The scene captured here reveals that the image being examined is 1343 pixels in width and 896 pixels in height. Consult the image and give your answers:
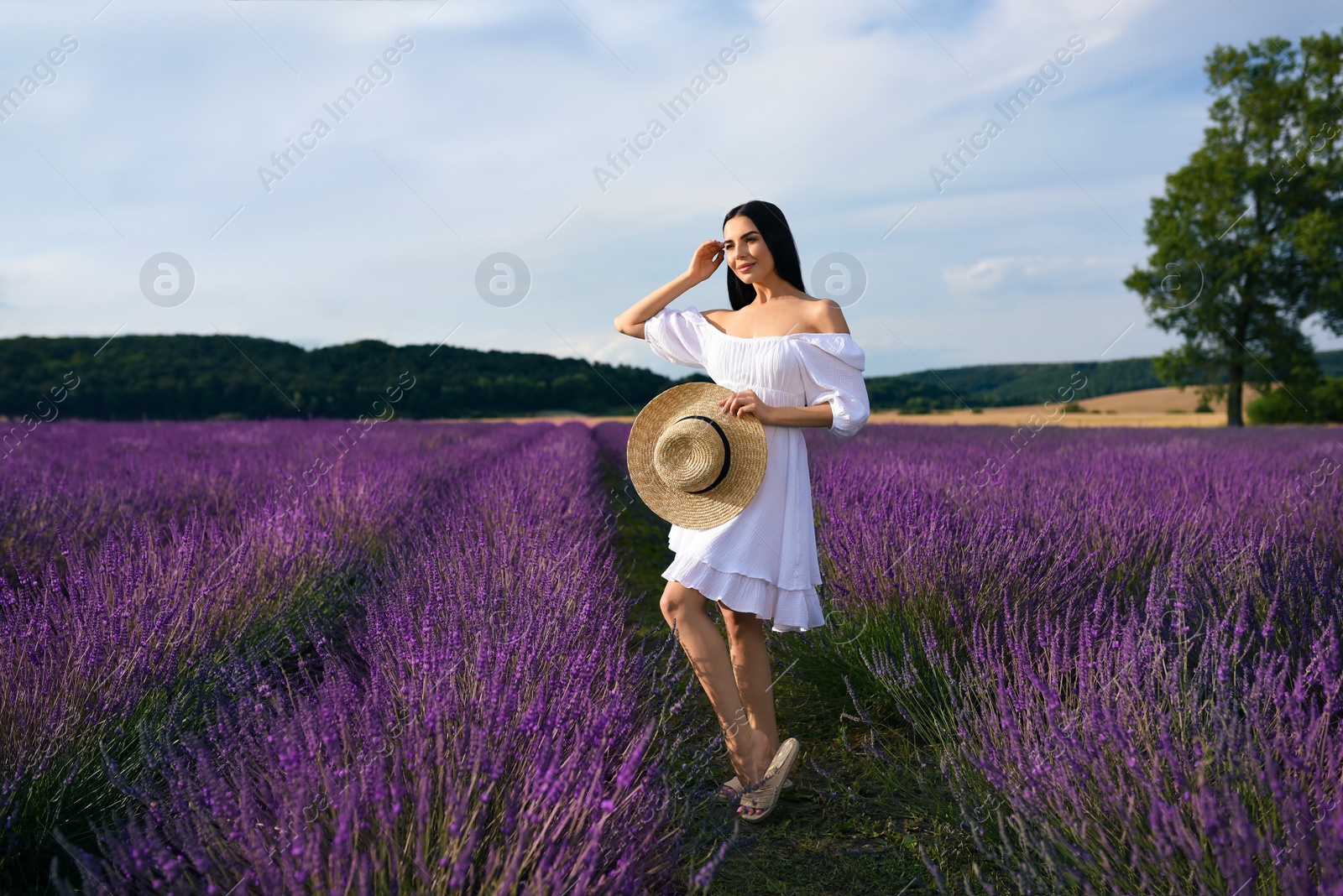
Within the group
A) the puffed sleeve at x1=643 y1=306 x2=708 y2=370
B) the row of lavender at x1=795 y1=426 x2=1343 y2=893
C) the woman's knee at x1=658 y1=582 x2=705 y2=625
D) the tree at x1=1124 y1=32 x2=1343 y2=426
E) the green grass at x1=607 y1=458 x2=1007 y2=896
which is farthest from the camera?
the tree at x1=1124 y1=32 x2=1343 y2=426

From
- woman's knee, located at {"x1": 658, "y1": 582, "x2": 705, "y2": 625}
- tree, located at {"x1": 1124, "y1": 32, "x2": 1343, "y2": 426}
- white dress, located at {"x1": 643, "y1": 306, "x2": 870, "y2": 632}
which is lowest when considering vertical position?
woman's knee, located at {"x1": 658, "y1": 582, "x2": 705, "y2": 625}

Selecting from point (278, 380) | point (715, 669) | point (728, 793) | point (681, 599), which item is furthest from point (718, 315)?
point (278, 380)

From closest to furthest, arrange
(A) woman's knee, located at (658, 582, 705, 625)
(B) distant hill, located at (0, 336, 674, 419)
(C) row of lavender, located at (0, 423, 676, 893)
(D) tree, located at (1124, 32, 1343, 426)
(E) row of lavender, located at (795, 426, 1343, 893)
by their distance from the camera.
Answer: (C) row of lavender, located at (0, 423, 676, 893) → (E) row of lavender, located at (795, 426, 1343, 893) → (A) woman's knee, located at (658, 582, 705, 625) → (D) tree, located at (1124, 32, 1343, 426) → (B) distant hill, located at (0, 336, 674, 419)

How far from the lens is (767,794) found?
2.06m

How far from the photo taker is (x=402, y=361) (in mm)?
41656

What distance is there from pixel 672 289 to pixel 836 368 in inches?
20.3

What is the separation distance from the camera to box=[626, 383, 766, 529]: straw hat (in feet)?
6.29

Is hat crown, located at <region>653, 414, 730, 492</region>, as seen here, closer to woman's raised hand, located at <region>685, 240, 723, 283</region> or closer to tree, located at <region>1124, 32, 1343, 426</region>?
woman's raised hand, located at <region>685, 240, 723, 283</region>

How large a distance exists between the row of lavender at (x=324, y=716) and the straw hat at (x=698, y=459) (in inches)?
14.7

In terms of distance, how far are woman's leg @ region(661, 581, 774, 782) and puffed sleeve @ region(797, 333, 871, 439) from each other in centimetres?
58

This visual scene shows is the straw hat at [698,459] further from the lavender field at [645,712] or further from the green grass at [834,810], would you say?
the green grass at [834,810]

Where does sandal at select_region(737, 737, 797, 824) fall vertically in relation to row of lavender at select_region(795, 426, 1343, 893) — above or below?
below

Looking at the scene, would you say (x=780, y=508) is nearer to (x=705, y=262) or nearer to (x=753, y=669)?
(x=753, y=669)

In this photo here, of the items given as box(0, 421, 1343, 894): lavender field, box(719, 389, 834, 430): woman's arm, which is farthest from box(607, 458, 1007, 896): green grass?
box(719, 389, 834, 430): woman's arm
